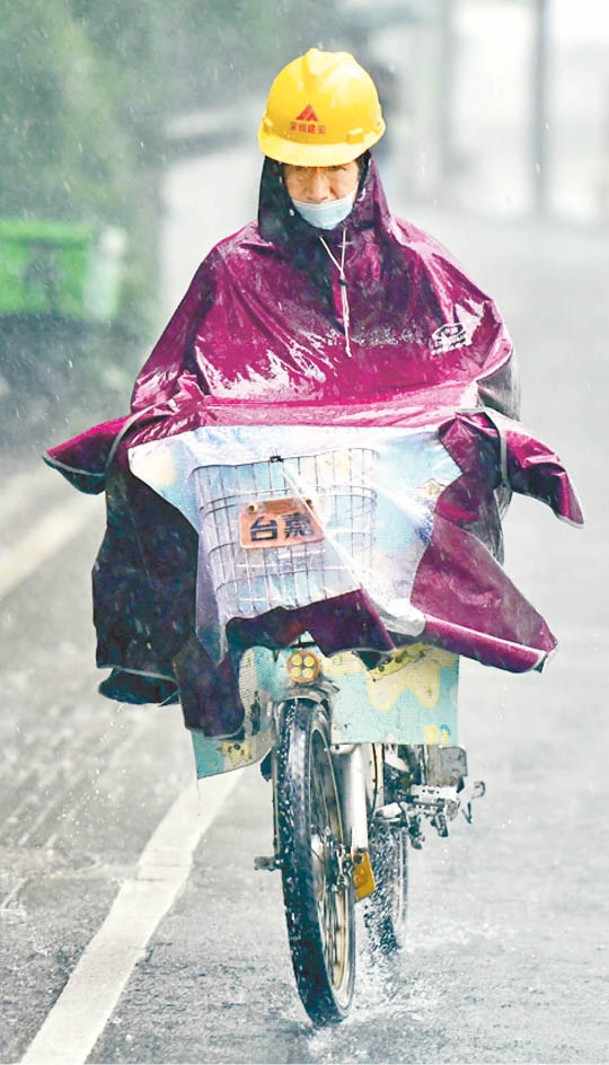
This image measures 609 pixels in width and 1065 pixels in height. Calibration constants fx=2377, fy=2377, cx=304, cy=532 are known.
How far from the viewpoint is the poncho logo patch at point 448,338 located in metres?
5.86

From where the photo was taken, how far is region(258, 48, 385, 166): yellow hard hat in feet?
18.9

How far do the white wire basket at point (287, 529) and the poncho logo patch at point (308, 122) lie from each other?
0.85 metres

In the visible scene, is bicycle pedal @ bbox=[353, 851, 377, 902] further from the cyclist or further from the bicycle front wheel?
the cyclist

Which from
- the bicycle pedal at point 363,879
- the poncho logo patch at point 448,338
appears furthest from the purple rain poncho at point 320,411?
the bicycle pedal at point 363,879

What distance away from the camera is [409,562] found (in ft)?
18.1

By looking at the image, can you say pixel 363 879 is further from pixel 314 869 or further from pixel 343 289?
pixel 343 289

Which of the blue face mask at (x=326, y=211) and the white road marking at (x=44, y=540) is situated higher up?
the blue face mask at (x=326, y=211)

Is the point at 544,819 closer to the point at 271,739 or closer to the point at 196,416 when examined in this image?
the point at 271,739

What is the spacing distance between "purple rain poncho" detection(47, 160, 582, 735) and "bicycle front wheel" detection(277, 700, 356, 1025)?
20 cm

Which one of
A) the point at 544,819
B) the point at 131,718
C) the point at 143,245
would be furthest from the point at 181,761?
the point at 143,245

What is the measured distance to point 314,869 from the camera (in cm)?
545

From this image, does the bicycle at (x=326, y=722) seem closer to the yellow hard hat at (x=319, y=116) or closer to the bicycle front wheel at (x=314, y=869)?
the bicycle front wheel at (x=314, y=869)

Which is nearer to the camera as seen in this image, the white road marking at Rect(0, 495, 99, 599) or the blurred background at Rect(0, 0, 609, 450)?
the white road marking at Rect(0, 495, 99, 599)

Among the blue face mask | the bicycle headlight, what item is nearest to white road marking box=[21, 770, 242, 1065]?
the bicycle headlight
